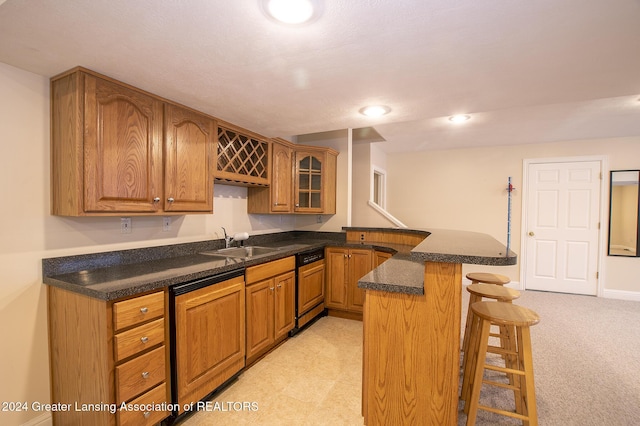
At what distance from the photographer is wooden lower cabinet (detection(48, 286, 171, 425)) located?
1371 millimetres

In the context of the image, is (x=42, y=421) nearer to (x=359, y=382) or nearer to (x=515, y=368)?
(x=359, y=382)

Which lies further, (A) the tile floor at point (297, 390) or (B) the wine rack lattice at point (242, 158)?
(B) the wine rack lattice at point (242, 158)

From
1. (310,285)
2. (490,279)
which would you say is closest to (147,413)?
(310,285)

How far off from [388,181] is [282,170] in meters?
2.66

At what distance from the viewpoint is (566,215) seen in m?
4.22

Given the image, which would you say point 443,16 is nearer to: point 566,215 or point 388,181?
point 388,181

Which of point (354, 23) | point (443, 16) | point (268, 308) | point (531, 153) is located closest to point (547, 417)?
point (268, 308)

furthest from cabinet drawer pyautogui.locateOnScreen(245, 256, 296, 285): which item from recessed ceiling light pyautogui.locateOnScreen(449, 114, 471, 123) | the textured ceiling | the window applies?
the window

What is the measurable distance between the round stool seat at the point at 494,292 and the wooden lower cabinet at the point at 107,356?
83.4 inches

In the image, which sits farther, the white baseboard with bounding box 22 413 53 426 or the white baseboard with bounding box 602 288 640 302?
the white baseboard with bounding box 602 288 640 302

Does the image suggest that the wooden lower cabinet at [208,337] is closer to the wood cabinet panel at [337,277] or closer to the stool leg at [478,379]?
the wood cabinet panel at [337,277]

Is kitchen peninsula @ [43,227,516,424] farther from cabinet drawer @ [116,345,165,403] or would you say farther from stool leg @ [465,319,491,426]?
stool leg @ [465,319,491,426]

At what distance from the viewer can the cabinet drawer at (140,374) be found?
1.39 meters

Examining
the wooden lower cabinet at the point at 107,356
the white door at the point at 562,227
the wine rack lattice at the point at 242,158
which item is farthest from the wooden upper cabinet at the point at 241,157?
the white door at the point at 562,227
